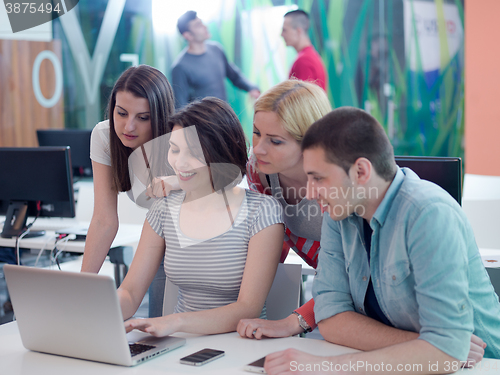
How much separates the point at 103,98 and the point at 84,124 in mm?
378

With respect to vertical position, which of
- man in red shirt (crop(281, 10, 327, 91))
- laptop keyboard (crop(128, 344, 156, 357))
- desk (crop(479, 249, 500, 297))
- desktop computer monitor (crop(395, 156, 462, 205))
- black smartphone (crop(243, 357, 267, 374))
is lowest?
desk (crop(479, 249, 500, 297))

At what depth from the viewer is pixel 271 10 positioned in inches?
225

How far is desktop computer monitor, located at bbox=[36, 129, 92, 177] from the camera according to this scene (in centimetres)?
387

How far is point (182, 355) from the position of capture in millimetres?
1249

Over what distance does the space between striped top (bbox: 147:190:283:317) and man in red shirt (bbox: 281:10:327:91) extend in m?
2.60

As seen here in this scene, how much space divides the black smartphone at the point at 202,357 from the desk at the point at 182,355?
0.01 m

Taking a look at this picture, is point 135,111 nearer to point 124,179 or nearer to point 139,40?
point 124,179

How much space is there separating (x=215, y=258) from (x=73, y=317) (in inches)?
20.4

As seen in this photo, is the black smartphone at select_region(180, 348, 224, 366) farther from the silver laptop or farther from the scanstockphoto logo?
the scanstockphoto logo

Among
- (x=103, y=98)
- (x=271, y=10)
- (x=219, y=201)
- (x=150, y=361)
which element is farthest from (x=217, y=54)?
(x=150, y=361)

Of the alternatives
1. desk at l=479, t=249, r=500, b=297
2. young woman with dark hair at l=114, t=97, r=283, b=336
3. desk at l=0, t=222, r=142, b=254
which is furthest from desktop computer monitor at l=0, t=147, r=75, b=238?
desk at l=479, t=249, r=500, b=297

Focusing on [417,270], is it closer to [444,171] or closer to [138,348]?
[138,348]

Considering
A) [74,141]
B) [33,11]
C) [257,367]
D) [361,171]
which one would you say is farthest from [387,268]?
[33,11]

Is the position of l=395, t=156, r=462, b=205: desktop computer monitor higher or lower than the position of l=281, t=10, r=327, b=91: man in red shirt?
lower
